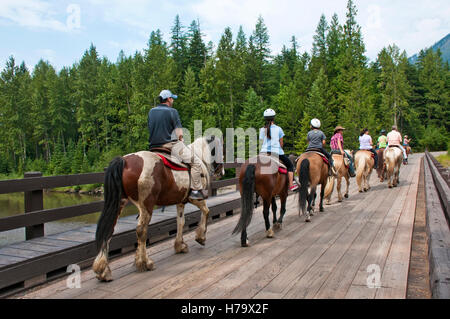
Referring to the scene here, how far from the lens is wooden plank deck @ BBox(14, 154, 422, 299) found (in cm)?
332

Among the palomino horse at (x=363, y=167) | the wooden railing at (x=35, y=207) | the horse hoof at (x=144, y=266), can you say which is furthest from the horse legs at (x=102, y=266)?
the palomino horse at (x=363, y=167)

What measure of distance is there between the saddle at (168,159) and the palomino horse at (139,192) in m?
0.06

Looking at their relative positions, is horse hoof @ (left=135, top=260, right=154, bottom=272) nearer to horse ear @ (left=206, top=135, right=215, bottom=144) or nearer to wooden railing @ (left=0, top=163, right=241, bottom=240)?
wooden railing @ (left=0, top=163, right=241, bottom=240)

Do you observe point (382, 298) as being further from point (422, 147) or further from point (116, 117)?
point (422, 147)

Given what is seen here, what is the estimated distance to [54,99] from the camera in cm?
4744

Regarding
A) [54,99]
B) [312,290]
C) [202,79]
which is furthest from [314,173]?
[54,99]

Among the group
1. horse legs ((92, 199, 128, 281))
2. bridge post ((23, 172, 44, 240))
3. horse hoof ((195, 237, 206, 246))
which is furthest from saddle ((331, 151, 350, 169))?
bridge post ((23, 172, 44, 240))

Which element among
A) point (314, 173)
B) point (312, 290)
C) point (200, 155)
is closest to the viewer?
point (312, 290)

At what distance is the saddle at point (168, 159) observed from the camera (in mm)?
4391

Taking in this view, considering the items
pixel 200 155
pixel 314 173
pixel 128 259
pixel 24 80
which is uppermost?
pixel 24 80

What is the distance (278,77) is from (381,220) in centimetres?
5185

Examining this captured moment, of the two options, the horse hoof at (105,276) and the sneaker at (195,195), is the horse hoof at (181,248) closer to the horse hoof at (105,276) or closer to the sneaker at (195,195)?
the sneaker at (195,195)

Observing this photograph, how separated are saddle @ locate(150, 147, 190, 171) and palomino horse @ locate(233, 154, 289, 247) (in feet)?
3.84

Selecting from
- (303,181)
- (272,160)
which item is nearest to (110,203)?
(272,160)
